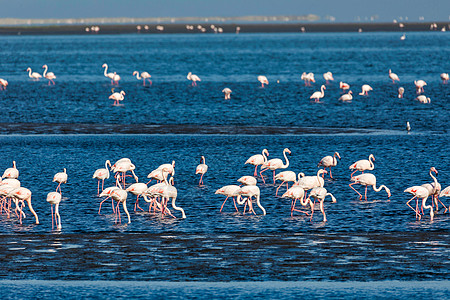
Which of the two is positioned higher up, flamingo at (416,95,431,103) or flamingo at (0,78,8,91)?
flamingo at (0,78,8,91)

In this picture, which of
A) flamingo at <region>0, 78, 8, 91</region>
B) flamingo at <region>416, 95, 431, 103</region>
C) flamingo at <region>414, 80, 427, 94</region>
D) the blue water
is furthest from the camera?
flamingo at <region>0, 78, 8, 91</region>

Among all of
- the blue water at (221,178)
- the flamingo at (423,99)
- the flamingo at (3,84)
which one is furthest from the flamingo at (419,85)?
the flamingo at (3,84)

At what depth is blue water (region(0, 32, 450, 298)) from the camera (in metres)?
15.4

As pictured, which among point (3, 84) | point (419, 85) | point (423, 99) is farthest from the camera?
point (3, 84)

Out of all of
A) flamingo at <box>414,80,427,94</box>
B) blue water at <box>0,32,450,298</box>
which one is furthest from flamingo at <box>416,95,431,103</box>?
flamingo at <box>414,80,427,94</box>

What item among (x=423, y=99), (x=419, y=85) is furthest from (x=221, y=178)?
(x=419, y=85)

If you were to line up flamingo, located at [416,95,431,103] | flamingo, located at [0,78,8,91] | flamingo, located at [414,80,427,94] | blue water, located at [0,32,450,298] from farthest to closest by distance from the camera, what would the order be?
flamingo, located at [0,78,8,91] → flamingo, located at [414,80,427,94] → flamingo, located at [416,95,431,103] → blue water, located at [0,32,450,298]

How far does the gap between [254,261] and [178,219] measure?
13.3ft

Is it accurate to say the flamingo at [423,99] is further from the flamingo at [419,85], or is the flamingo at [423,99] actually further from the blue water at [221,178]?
the flamingo at [419,85]

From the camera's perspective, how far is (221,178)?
2509 cm

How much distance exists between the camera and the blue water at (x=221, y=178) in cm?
1536

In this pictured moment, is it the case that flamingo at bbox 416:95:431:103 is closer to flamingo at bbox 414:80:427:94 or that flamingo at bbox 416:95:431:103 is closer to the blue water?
the blue water

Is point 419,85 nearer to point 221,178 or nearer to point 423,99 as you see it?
point 423,99

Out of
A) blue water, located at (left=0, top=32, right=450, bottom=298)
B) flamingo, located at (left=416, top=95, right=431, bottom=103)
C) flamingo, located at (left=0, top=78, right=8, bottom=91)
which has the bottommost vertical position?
blue water, located at (left=0, top=32, right=450, bottom=298)
